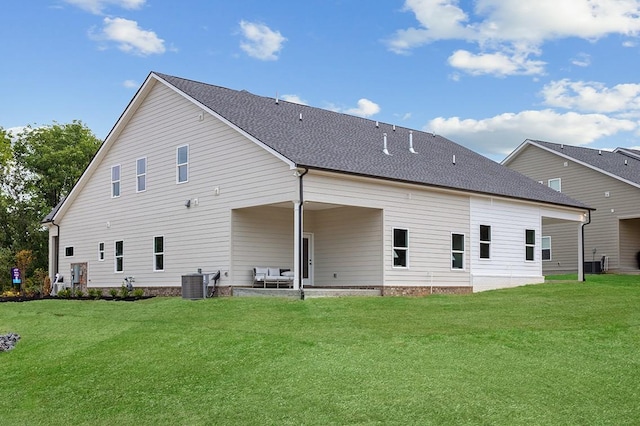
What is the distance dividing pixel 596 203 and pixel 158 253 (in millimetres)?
21345

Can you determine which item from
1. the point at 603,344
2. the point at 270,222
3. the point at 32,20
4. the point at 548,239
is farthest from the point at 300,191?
the point at 548,239

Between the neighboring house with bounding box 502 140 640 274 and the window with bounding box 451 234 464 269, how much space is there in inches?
484

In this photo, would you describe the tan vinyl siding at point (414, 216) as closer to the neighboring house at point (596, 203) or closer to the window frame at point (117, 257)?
the window frame at point (117, 257)

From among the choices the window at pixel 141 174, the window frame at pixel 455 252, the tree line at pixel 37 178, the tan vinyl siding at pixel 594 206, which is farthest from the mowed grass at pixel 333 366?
the tree line at pixel 37 178

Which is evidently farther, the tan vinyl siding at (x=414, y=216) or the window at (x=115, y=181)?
the window at (x=115, y=181)

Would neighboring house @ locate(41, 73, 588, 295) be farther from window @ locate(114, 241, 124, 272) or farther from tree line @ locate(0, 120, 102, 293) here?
tree line @ locate(0, 120, 102, 293)

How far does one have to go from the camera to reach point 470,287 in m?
24.6

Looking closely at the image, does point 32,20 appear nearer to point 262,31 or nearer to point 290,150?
point 262,31

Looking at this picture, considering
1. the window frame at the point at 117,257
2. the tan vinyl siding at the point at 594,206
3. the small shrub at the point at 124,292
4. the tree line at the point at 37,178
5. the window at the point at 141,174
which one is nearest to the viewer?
the small shrub at the point at 124,292

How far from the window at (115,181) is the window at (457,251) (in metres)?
12.2

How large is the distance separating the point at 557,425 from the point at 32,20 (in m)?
21.3

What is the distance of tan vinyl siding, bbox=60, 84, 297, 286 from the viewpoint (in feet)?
71.3

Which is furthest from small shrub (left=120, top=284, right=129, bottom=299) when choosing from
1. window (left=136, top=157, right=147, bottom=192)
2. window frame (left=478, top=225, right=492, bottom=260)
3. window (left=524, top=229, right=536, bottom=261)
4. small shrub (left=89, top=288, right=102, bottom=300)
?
→ window (left=524, top=229, right=536, bottom=261)

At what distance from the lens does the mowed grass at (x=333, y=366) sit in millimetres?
9992
